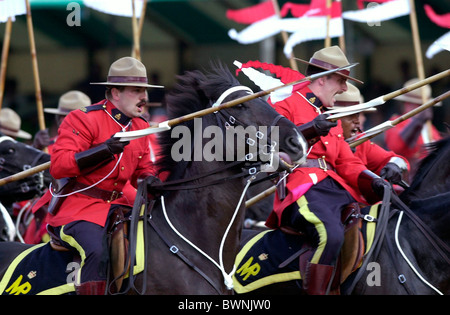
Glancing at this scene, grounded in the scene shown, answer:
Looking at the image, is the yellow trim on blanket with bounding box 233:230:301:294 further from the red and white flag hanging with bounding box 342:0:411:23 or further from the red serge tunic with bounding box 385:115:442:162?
the red and white flag hanging with bounding box 342:0:411:23

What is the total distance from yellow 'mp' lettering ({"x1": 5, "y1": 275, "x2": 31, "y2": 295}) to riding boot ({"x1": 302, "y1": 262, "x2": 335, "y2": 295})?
2364mm

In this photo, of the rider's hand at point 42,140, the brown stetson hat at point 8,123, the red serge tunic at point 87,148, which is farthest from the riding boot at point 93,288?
the brown stetson hat at point 8,123

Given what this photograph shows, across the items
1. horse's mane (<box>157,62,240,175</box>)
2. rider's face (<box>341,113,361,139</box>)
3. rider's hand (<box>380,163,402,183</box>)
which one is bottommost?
rider's hand (<box>380,163,402,183</box>)

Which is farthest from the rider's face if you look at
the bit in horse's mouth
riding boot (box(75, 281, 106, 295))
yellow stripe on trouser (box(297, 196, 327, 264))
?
riding boot (box(75, 281, 106, 295))

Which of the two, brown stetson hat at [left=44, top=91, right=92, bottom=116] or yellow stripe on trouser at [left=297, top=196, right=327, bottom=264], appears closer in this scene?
yellow stripe on trouser at [left=297, top=196, right=327, bottom=264]

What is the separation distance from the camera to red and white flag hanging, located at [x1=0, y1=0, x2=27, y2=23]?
33.4ft

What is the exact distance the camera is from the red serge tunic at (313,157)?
722cm

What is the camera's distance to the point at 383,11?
1248 centimetres

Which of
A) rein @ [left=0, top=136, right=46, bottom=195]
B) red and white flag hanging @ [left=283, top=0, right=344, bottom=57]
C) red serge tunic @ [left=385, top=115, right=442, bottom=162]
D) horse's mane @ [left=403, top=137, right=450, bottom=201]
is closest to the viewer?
horse's mane @ [left=403, top=137, right=450, bottom=201]

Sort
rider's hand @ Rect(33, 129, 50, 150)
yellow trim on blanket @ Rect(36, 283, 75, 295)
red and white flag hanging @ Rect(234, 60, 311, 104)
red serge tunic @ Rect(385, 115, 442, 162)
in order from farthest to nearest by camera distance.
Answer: red serge tunic @ Rect(385, 115, 442, 162) → rider's hand @ Rect(33, 129, 50, 150) → red and white flag hanging @ Rect(234, 60, 311, 104) → yellow trim on blanket @ Rect(36, 283, 75, 295)

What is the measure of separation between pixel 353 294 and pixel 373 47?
32.8 feet

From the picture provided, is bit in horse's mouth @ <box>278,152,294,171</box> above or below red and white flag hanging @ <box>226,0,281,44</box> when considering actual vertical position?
below
